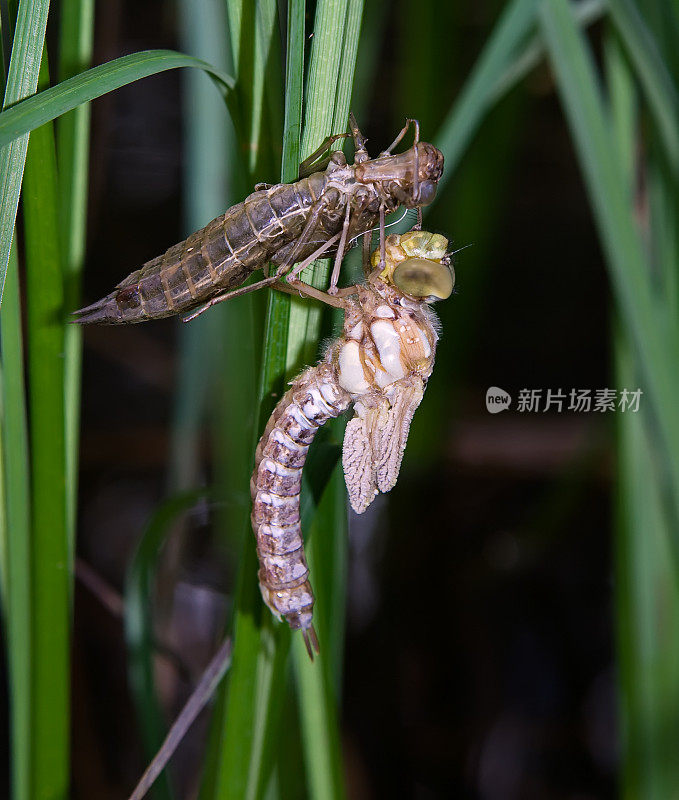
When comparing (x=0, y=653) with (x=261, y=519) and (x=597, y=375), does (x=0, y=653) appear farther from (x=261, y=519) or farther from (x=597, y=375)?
(x=597, y=375)

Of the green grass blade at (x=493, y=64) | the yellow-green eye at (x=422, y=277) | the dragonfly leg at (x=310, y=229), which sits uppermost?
the green grass blade at (x=493, y=64)

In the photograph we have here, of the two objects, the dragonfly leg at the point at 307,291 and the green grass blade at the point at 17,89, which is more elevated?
the green grass blade at the point at 17,89

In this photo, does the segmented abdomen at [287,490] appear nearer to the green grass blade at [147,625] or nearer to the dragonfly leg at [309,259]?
the dragonfly leg at [309,259]

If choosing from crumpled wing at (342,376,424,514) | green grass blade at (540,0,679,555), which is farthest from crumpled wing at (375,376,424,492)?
green grass blade at (540,0,679,555)

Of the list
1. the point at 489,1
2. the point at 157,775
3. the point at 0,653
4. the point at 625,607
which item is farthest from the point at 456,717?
the point at 489,1

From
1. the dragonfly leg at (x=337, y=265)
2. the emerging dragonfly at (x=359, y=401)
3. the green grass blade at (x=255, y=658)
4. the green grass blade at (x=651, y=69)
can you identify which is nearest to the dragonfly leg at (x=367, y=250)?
the emerging dragonfly at (x=359, y=401)

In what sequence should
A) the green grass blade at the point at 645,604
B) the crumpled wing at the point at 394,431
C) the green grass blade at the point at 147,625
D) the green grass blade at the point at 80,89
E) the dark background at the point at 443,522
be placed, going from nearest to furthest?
the green grass blade at the point at 80,89, the crumpled wing at the point at 394,431, the green grass blade at the point at 147,625, the green grass blade at the point at 645,604, the dark background at the point at 443,522

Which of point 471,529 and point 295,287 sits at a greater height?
point 295,287

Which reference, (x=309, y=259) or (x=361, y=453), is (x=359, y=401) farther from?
(x=309, y=259)
